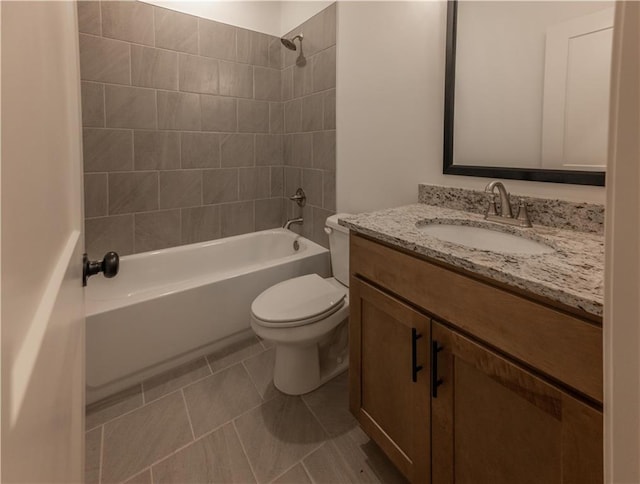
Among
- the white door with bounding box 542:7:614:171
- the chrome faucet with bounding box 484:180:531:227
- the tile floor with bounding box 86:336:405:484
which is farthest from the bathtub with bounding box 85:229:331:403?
the white door with bounding box 542:7:614:171

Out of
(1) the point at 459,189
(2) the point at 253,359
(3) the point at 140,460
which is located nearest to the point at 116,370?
(3) the point at 140,460

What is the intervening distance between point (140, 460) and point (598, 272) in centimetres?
162

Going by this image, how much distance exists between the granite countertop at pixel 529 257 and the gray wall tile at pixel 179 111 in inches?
64.2

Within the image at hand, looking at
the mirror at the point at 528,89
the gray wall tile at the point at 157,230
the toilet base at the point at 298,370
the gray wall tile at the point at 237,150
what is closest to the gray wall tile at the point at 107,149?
the gray wall tile at the point at 157,230

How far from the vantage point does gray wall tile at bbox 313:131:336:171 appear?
227 centimetres

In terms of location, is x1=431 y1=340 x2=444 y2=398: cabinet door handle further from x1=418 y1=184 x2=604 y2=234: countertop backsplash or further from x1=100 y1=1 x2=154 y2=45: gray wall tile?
x1=100 y1=1 x2=154 y2=45: gray wall tile

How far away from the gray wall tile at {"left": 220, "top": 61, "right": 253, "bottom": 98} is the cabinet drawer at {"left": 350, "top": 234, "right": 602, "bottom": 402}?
1.94 metres

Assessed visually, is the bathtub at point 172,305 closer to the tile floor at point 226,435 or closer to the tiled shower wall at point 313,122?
the tile floor at point 226,435

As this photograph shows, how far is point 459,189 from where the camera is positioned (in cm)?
147

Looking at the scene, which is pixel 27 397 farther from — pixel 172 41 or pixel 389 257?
pixel 172 41

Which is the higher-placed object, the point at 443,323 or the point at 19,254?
the point at 19,254

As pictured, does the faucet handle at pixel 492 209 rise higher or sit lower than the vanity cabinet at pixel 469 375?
Answer: higher

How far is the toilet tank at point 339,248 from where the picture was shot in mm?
1880

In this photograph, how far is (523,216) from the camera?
48.0 inches
